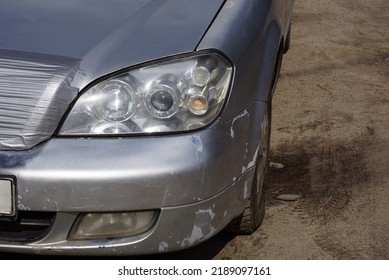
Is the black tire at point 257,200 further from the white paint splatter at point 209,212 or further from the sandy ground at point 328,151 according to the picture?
the white paint splatter at point 209,212

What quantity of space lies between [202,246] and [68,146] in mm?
1059

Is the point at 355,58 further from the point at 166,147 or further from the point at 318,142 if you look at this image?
the point at 166,147

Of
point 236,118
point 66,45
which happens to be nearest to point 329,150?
point 236,118

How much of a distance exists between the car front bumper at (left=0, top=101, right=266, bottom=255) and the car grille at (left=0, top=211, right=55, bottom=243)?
25 millimetres

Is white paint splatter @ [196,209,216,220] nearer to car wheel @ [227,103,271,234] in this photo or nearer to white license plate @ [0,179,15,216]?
car wheel @ [227,103,271,234]

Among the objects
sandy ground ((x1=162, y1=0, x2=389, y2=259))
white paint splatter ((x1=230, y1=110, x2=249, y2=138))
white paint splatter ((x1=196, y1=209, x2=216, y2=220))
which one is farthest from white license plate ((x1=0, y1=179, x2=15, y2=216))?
sandy ground ((x1=162, y1=0, x2=389, y2=259))

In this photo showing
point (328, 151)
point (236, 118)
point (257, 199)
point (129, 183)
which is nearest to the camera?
point (129, 183)

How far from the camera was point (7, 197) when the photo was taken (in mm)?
3145

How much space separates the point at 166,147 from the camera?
10.4 feet

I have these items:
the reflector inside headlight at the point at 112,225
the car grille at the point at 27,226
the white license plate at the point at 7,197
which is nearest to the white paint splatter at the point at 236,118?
the reflector inside headlight at the point at 112,225

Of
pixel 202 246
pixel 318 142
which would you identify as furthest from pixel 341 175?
pixel 202 246

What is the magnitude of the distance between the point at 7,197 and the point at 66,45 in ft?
1.88

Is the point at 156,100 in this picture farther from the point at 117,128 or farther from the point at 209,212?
the point at 209,212

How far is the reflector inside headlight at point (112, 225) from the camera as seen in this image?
322 cm
